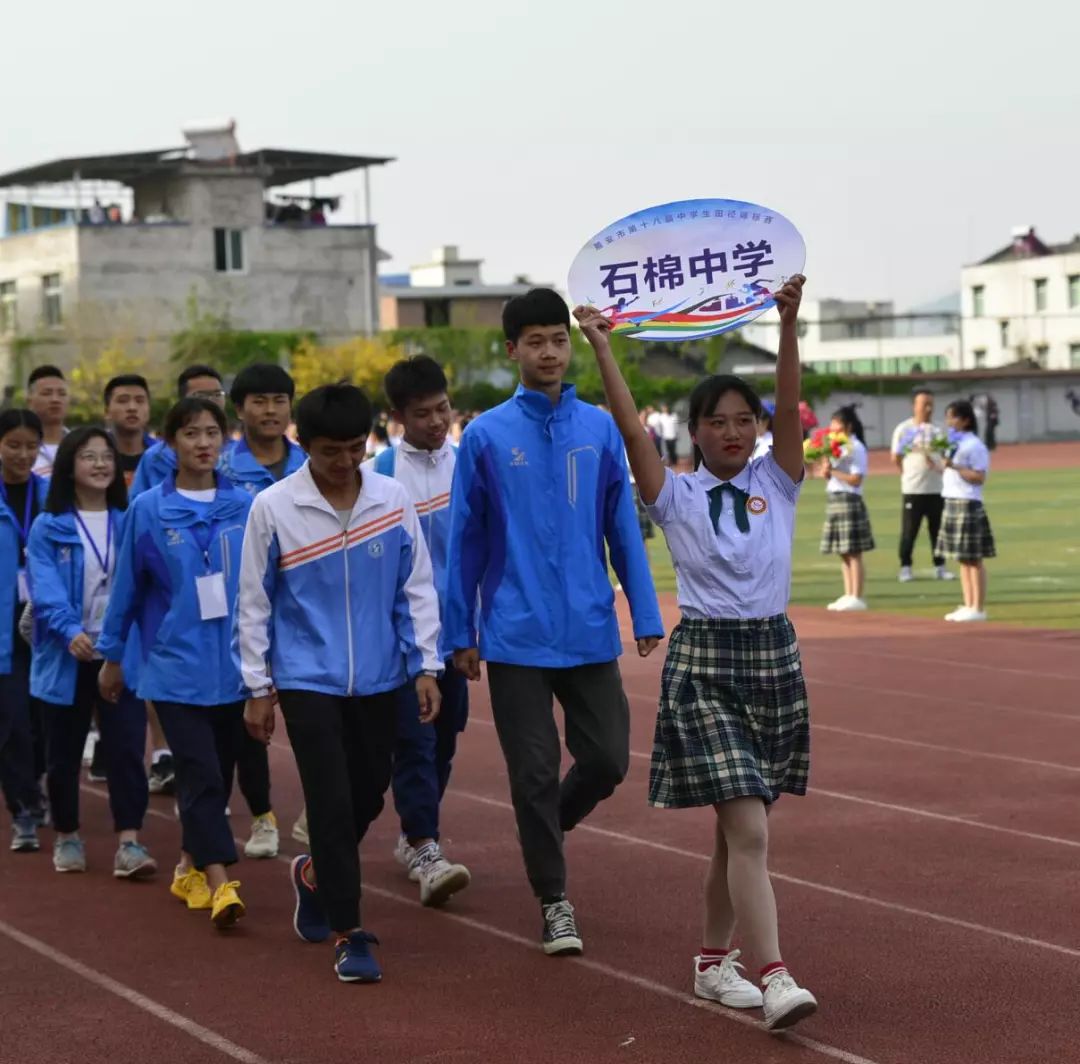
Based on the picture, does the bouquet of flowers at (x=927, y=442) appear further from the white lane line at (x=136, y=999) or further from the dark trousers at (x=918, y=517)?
the white lane line at (x=136, y=999)

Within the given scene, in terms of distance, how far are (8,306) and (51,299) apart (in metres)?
2.56

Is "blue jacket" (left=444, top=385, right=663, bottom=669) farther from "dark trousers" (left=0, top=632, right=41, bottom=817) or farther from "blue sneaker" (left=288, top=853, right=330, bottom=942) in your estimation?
"dark trousers" (left=0, top=632, right=41, bottom=817)

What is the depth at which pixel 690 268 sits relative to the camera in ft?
18.9

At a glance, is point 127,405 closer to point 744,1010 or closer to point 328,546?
point 328,546

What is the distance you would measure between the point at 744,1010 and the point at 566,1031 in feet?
1.74

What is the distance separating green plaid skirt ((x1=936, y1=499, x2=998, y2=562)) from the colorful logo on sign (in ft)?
35.7

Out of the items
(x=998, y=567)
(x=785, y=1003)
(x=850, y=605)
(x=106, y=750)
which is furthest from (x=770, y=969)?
(x=998, y=567)

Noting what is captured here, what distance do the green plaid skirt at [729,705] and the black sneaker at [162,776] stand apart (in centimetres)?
452

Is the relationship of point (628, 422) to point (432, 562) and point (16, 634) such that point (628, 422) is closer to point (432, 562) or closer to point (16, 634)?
point (432, 562)

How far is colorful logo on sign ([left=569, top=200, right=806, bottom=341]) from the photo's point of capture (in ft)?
18.7

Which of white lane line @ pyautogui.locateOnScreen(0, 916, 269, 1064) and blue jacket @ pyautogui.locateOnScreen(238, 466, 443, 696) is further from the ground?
blue jacket @ pyautogui.locateOnScreen(238, 466, 443, 696)

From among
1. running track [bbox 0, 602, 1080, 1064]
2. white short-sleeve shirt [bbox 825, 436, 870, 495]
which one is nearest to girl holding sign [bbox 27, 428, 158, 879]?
running track [bbox 0, 602, 1080, 1064]

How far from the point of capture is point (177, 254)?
7050cm

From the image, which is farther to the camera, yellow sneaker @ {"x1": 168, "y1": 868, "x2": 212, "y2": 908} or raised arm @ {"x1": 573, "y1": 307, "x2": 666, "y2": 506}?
yellow sneaker @ {"x1": 168, "y1": 868, "x2": 212, "y2": 908}
